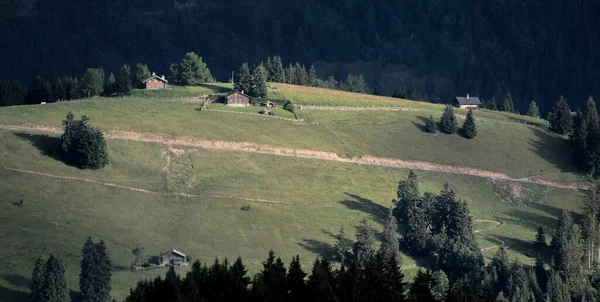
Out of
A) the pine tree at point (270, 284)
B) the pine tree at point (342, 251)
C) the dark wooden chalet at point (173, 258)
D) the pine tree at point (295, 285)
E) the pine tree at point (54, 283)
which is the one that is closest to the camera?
the pine tree at point (270, 284)

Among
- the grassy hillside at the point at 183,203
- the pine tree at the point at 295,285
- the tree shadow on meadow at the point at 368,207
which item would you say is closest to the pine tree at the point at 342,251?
the grassy hillside at the point at 183,203

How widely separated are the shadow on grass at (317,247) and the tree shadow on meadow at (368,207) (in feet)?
52.0

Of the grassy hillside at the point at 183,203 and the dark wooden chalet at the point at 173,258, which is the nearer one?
the dark wooden chalet at the point at 173,258

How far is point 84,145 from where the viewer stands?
577ft

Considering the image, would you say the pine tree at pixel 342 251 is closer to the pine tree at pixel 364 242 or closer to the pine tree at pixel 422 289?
the pine tree at pixel 364 242

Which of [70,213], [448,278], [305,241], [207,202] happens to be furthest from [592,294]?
[70,213]

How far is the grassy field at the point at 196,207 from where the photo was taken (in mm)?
148625

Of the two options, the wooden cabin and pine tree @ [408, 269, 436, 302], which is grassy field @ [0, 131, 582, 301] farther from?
pine tree @ [408, 269, 436, 302]

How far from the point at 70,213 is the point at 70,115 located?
2982 cm

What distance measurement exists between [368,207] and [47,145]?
42657mm

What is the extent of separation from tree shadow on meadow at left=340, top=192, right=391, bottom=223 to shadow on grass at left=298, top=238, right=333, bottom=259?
1586 centimetres

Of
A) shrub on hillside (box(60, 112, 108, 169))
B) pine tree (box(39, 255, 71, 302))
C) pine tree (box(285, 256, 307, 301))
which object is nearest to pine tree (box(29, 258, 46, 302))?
pine tree (box(39, 255, 71, 302))

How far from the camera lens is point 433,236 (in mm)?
170875

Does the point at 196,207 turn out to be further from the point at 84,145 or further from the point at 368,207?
the point at 368,207
